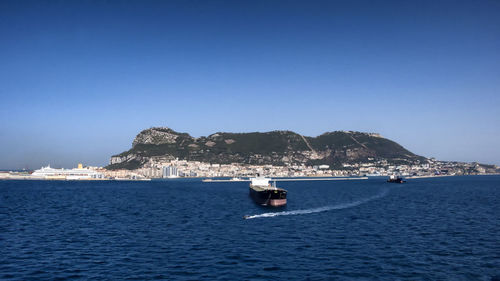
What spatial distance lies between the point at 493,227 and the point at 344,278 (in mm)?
36867

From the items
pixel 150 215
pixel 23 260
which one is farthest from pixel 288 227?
pixel 23 260

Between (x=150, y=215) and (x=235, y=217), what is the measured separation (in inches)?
655

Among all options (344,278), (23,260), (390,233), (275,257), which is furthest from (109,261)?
(390,233)

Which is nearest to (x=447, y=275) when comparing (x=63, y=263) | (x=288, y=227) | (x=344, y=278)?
(x=344, y=278)

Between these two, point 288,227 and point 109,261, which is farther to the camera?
point 288,227

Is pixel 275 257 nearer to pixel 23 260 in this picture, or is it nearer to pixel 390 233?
pixel 390 233

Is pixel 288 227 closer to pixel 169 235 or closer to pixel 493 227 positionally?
pixel 169 235

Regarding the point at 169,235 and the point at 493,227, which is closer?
the point at 169,235

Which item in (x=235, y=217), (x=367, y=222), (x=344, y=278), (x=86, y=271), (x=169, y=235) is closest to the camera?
(x=344, y=278)

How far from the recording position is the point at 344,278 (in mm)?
27531

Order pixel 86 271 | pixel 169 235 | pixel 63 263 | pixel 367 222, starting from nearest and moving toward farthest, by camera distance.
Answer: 1. pixel 86 271
2. pixel 63 263
3. pixel 169 235
4. pixel 367 222

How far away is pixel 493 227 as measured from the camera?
5088 centimetres

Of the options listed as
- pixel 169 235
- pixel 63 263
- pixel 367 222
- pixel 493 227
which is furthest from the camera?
pixel 367 222

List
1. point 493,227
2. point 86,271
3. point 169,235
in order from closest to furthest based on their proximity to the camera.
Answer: point 86,271, point 169,235, point 493,227
